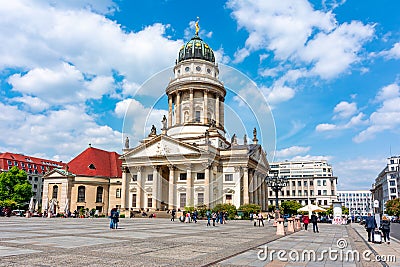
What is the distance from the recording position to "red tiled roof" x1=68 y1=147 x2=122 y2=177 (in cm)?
7600

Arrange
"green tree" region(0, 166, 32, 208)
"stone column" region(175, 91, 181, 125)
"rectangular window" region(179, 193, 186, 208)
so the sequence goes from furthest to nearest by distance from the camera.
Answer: "stone column" region(175, 91, 181, 125)
"green tree" region(0, 166, 32, 208)
"rectangular window" region(179, 193, 186, 208)

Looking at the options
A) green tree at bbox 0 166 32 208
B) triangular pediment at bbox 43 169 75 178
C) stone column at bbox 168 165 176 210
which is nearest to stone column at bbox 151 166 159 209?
stone column at bbox 168 165 176 210

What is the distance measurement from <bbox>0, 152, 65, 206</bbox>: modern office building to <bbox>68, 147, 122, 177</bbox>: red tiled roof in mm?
22681

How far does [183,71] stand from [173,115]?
10.3 m

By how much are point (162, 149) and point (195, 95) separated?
55.2 feet

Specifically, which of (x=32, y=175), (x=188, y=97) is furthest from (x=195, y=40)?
(x=32, y=175)

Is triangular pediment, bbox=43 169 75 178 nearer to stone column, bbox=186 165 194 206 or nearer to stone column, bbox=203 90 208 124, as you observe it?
stone column, bbox=186 165 194 206

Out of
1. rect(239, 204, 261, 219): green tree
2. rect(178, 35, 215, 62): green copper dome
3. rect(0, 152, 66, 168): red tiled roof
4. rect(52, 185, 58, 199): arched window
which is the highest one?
rect(178, 35, 215, 62): green copper dome

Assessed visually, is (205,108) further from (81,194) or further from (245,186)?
(81,194)

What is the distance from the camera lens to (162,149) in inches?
2557

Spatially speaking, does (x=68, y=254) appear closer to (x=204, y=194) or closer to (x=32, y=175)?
(x=204, y=194)

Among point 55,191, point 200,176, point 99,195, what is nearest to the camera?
point 200,176

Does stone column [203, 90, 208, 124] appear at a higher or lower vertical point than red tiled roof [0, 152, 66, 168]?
higher

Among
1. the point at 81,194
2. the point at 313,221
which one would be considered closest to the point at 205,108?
the point at 81,194
